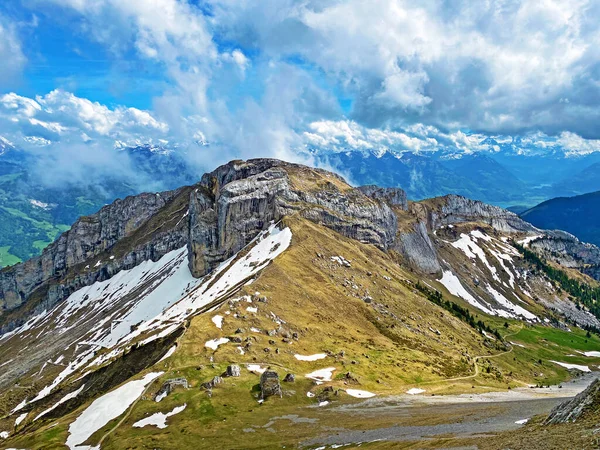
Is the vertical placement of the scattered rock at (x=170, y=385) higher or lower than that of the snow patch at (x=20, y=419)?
higher

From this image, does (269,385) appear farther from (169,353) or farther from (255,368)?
(169,353)

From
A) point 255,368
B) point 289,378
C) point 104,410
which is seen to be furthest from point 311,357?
point 104,410

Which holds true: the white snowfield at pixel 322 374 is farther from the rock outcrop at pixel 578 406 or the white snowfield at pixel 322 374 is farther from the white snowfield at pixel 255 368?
the rock outcrop at pixel 578 406

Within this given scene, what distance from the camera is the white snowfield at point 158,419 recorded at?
268 feet

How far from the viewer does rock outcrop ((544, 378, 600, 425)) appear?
44.8 meters

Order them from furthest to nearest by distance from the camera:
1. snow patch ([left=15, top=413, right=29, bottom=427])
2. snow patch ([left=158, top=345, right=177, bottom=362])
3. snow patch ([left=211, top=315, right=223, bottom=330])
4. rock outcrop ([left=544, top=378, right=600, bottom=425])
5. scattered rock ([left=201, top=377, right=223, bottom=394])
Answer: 1. snow patch ([left=15, top=413, right=29, bottom=427])
2. snow patch ([left=211, top=315, right=223, bottom=330])
3. snow patch ([left=158, top=345, right=177, bottom=362])
4. scattered rock ([left=201, top=377, right=223, bottom=394])
5. rock outcrop ([left=544, top=378, right=600, bottom=425])

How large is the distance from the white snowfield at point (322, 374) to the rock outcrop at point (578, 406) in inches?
2389

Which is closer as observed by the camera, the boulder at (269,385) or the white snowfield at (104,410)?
the white snowfield at (104,410)

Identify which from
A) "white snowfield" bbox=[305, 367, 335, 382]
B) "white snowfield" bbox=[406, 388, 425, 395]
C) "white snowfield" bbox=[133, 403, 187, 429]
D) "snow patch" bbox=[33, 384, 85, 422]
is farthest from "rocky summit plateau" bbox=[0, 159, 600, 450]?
"white snowfield" bbox=[406, 388, 425, 395]

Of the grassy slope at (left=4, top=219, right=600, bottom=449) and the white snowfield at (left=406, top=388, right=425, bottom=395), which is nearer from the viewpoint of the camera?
the grassy slope at (left=4, top=219, right=600, bottom=449)

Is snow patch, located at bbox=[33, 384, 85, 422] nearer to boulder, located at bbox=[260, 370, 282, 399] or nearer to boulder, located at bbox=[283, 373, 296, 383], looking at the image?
boulder, located at bbox=[260, 370, 282, 399]

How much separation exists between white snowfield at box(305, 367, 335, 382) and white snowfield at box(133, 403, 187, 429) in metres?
31.7

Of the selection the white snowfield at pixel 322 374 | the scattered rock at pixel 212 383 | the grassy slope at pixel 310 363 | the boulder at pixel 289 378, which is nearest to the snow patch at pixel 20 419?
the grassy slope at pixel 310 363

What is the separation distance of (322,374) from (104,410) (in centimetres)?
4835
